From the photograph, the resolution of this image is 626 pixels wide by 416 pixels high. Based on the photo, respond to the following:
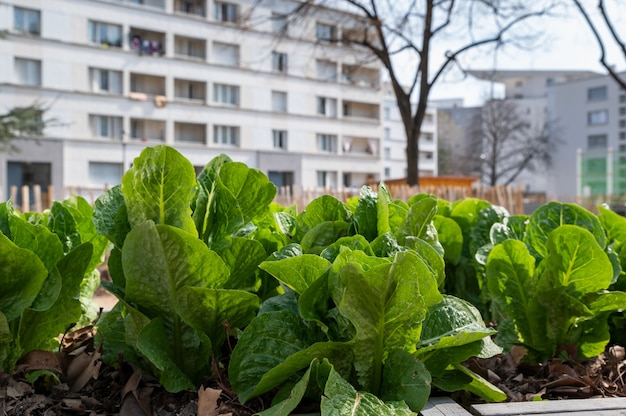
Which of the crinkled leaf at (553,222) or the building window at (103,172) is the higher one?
the building window at (103,172)

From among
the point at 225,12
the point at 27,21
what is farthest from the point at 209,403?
the point at 225,12

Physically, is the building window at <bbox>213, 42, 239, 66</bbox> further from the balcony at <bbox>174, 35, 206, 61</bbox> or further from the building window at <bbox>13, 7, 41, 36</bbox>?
the building window at <bbox>13, 7, 41, 36</bbox>

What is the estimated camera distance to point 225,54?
1783 inches

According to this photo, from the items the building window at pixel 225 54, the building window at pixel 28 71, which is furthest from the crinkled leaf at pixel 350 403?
the building window at pixel 225 54

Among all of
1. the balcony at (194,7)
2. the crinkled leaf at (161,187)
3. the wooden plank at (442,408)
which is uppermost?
the balcony at (194,7)

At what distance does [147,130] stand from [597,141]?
63773 millimetres

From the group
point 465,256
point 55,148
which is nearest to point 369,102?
point 55,148

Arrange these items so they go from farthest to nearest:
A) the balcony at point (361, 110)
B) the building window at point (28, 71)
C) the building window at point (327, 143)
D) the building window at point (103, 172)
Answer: the balcony at point (361, 110)
the building window at point (327, 143)
the building window at point (103, 172)
the building window at point (28, 71)

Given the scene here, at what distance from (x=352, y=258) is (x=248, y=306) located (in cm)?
37

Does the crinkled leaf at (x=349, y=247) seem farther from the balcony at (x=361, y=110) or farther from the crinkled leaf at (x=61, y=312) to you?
the balcony at (x=361, y=110)

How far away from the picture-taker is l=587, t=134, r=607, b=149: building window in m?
81.2

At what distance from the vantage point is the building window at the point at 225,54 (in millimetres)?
44594

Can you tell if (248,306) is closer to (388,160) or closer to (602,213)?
(602,213)

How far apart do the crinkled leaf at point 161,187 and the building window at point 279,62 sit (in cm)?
4766
